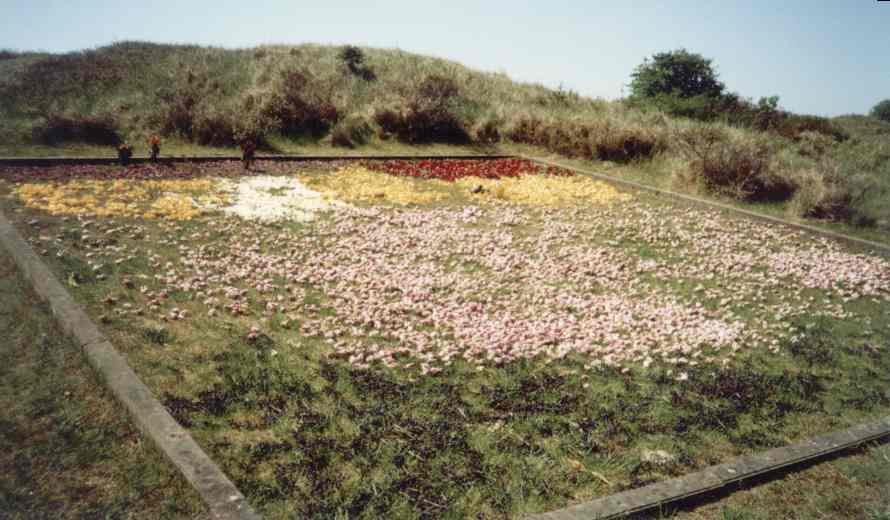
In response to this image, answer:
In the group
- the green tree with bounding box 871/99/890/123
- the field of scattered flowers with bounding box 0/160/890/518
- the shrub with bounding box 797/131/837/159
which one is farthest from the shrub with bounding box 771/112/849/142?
the green tree with bounding box 871/99/890/123

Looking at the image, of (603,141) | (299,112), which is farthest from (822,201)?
(299,112)

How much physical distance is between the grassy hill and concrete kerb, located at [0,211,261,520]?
1031 centimetres

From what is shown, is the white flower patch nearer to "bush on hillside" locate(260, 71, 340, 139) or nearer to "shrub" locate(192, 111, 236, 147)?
"shrub" locate(192, 111, 236, 147)

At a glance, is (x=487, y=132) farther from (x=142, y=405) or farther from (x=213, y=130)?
(x=142, y=405)

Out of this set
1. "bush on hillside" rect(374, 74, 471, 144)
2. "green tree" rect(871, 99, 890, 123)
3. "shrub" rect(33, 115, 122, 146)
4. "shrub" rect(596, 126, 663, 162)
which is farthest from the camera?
"green tree" rect(871, 99, 890, 123)

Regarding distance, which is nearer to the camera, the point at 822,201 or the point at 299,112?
the point at 822,201

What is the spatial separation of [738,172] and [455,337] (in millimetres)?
11369

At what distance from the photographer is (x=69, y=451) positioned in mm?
3240

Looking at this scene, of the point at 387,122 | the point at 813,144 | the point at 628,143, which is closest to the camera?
the point at 628,143

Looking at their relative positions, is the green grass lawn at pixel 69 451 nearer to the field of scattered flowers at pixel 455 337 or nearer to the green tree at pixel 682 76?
the field of scattered flowers at pixel 455 337

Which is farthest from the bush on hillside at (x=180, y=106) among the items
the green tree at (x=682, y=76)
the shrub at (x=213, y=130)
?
the green tree at (x=682, y=76)

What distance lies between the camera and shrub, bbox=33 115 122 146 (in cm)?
1396

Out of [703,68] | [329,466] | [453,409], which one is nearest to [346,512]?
[329,466]

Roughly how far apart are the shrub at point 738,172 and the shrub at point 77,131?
1620 centimetres
